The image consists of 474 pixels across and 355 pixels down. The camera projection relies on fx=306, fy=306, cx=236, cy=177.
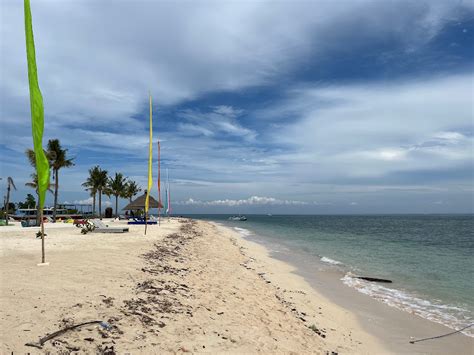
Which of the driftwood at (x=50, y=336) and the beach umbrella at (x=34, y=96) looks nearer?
the driftwood at (x=50, y=336)

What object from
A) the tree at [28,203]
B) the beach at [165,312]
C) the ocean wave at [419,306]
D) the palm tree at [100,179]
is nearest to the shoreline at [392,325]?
the beach at [165,312]

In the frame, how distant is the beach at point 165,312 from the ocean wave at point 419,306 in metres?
0.75

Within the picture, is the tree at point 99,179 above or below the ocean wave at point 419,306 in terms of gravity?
above

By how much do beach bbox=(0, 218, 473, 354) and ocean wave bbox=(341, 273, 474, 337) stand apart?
29.5 inches

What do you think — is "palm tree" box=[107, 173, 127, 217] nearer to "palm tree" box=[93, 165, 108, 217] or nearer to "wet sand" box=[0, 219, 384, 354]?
"palm tree" box=[93, 165, 108, 217]

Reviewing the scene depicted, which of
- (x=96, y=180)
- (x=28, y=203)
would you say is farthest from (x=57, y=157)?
(x=28, y=203)

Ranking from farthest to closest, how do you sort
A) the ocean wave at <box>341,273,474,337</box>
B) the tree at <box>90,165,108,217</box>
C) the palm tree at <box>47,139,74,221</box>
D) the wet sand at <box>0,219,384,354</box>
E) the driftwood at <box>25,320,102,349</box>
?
the tree at <box>90,165,108,217</box>
the palm tree at <box>47,139,74,221</box>
the ocean wave at <box>341,273,474,337</box>
the wet sand at <box>0,219,384,354</box>
the driftwood at <box>25,320,102,349</box>

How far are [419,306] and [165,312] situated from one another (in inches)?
365

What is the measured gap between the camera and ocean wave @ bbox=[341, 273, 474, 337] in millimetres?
9248

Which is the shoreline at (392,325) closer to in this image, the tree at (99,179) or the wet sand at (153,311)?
the wet sand at (153,311)

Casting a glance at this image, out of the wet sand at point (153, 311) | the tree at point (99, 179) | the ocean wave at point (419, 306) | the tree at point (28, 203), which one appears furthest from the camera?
the tree at point (28, 203)

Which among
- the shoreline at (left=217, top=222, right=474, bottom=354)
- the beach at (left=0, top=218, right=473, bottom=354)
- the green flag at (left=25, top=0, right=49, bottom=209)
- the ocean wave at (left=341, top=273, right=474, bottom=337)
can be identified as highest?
the green flag at (left=25, top=0, right=49, bottom=209)

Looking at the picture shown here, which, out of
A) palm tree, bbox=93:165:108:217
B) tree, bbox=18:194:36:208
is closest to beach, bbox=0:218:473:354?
palm tree, bbox=93:165:108:217

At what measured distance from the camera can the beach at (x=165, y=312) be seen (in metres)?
4.71
